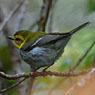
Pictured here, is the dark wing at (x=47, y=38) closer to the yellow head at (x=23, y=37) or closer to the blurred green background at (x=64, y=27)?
the yellow head at (x=23, y=37)

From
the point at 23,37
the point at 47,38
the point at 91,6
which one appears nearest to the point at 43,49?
the point at 47,38

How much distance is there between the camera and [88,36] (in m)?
4.08

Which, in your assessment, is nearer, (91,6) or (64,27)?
(91,6)

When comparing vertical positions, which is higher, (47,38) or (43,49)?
(47,38)

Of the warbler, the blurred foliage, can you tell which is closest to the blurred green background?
the blurred foliage

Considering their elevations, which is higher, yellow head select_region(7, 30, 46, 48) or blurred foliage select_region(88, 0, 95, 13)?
yellow head select_region(7, 30, 46, 48)

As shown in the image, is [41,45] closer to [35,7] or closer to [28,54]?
[28,54]

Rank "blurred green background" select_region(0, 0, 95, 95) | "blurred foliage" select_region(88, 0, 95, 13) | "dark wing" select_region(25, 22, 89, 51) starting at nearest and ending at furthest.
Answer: "dark wing" select_region(25, 22, 89, 51)
"blurred foliage" select_region(88, 0, 95, 13)
"blurred green background" select_region(0, 0, 95, 95)

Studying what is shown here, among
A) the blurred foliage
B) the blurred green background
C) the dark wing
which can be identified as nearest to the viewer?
the dark wing

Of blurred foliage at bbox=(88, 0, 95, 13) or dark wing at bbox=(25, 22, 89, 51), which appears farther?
blurred foliage at bbox=(88, 0, 95, 13)

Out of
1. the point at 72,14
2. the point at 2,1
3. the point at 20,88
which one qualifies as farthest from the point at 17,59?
the point at 2,1

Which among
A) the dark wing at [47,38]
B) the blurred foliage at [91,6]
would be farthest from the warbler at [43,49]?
the blurred foliage at [91,6]

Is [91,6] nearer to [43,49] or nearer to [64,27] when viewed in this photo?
[43,49]

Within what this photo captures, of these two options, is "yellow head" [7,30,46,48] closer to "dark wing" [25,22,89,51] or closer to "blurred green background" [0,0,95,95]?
"dark wing" [25,22,89,51]
